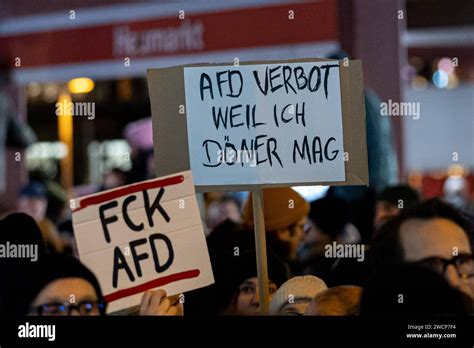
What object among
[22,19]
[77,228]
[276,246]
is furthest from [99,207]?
[22,19]

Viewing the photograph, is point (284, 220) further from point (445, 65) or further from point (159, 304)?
point (445, 65)

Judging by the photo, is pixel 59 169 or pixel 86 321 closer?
pixel 86 321

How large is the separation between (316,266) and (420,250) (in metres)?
0.40

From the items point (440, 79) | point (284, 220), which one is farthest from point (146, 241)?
point (440, 79)

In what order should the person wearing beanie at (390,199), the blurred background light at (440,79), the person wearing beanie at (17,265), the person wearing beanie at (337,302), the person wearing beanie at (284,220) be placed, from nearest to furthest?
1. the person wearing beanie at (337,302)
2. the person wearing beanie at (17,265)
3. the person wearing beanie at (284,220)
4. the person wearing beanie at (390,199)
5. the blurred background light at (440,79)

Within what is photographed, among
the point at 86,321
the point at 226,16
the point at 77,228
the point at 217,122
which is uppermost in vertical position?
the point at 226,16

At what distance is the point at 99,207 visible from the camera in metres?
2.56

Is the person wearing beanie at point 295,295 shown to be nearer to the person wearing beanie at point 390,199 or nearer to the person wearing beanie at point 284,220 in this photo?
the person wearing beanie at point 284,220

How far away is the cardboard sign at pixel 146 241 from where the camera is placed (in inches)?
99.6

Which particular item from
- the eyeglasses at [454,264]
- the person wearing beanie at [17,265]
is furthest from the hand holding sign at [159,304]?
the eyeglasses at [454,264]

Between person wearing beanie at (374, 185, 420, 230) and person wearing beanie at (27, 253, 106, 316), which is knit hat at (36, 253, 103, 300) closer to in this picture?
person wearing beanie at (27, 253, 106, 316)

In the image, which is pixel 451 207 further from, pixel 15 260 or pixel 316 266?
pixel 15 260

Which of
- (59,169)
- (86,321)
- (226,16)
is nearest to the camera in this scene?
(86,321)

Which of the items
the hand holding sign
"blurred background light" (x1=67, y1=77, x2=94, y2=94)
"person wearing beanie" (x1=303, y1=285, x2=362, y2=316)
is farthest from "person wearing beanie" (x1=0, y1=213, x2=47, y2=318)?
"blurred background light" (x1=67, y1=77, x2=94, y2=94)
